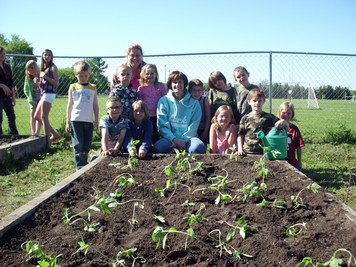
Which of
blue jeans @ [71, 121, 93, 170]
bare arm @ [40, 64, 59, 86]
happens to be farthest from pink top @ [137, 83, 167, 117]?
bare arm @ [40, 64, 59, 86]

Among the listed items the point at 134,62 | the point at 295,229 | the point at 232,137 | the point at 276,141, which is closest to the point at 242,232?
the point at 295,229

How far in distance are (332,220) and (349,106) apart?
30.3ft

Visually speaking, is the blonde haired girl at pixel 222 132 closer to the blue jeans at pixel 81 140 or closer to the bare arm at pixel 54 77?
the blue jeans at pixel 81 140

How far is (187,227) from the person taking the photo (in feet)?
7.41

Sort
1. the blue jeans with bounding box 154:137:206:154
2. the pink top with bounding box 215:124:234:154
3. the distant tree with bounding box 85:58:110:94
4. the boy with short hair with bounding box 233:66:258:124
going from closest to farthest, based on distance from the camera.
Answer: the blue jeans with bounding box 154:137:206:154 < the pink top with bounding box 215:124:234:154 < the boy with short hair with bounding box 233:66:258:124 < the distant tree with bounding box 85:58:110:94

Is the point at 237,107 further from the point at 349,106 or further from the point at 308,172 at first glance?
the point at 349,106

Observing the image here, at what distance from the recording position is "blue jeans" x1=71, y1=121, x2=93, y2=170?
4785 millimetres

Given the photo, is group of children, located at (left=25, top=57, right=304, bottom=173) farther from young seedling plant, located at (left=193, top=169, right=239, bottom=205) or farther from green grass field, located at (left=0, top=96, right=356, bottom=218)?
young seedling plant, located at (left=193, top=169, right=239, bottom=205)

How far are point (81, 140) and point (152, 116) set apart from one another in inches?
43.5

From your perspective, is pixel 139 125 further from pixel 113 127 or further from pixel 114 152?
pixel 114 152

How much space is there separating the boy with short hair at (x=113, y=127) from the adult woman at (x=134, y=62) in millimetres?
684

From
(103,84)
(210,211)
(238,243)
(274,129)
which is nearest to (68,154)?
(103,84)

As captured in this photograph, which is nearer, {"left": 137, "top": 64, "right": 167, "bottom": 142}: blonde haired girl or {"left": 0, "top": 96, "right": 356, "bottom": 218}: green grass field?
{"left": 0, "top": 96, "right": 356, "bottom": 218}: green grass field

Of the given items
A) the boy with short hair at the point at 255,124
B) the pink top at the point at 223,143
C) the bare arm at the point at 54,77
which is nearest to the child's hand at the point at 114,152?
the pink top at the point at 223,143
